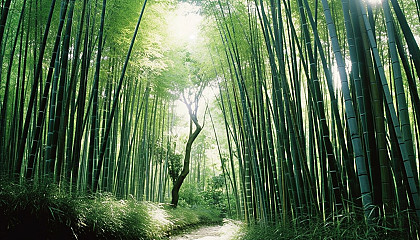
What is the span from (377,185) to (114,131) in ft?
12.2

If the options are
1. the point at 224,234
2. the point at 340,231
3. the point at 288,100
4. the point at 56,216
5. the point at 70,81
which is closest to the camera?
the point at 340,231

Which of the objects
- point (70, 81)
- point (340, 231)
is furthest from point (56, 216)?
point (340, 231)

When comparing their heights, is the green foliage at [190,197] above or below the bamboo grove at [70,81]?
below

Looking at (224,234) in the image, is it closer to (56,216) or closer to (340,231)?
(56,216)

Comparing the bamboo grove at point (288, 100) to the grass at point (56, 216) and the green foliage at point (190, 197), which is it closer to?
the grass at point (56, 216)

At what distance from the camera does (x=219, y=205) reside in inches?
443

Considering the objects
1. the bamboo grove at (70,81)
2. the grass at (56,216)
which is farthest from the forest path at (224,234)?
the bamboo grove at (70,81)

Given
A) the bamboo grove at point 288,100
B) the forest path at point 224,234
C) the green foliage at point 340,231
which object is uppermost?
→ the bamboo grove at point 288,100

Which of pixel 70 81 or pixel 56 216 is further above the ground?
pixel 70 81

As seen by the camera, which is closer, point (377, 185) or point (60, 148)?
point (377, 185)

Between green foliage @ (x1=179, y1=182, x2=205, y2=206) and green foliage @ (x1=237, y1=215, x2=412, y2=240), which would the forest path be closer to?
green foliage @ (x1=237, y1=215, x2=412, y2=240)

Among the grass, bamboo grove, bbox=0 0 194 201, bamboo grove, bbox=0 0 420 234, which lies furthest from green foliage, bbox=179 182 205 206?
the grass

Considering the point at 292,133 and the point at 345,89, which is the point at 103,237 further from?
the point at 345,89

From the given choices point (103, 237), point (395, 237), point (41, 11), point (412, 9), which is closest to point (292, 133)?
point (395, 237)
